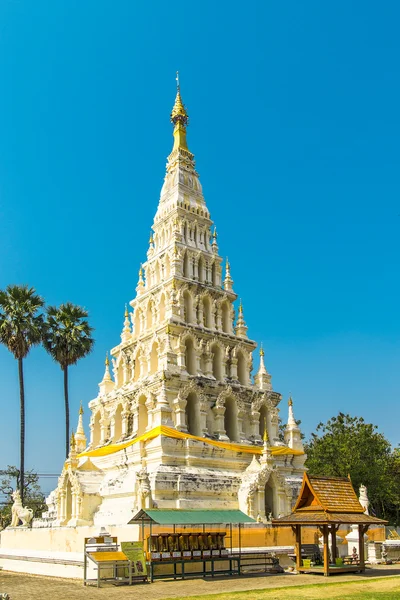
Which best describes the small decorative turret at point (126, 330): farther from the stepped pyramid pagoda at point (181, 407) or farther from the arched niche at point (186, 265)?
the arched niche at point (186, 265)

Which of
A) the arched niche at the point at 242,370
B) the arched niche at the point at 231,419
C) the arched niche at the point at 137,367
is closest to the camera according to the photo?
the arched niche at the point at 231,419

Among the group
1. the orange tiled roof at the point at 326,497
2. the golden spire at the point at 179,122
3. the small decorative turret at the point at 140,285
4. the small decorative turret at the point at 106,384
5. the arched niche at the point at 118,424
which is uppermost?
the golden spire at the point at 179,122

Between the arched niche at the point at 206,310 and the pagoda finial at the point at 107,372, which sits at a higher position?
the arched niche at the point at 206,310

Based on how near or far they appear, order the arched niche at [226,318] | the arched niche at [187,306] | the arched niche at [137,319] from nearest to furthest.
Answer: the arched niche at [187,306] < the arched niche at [226,318] < the arched niche at [137,319]

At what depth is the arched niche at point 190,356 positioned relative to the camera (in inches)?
1682

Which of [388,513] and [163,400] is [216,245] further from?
[388,513]

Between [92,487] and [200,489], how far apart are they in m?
7.31

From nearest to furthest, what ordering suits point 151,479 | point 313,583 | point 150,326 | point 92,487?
point 313,583
point 151,479
point 92,487
point 150,326

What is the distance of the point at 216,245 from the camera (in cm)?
4962

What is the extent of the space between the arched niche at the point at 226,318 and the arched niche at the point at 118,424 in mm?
9662

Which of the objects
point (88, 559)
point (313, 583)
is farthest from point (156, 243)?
point (313, 583)

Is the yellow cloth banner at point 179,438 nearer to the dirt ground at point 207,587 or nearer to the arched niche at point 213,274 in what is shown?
the dirt ground at point 207,587

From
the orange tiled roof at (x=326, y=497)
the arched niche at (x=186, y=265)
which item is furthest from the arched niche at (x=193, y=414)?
the orange tiled roof at (x=326, y=497)

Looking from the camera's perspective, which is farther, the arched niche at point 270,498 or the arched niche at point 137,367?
the arched niche at point 137,367
